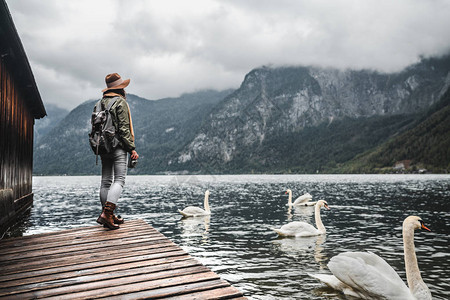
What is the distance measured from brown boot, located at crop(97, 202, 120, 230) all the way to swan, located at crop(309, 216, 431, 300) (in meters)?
5.15

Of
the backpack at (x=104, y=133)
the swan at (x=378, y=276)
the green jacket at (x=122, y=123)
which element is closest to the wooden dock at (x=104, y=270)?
the backpack at (x=104, y=133)

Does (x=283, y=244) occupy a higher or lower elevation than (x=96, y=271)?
lower

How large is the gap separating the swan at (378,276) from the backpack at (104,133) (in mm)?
5738

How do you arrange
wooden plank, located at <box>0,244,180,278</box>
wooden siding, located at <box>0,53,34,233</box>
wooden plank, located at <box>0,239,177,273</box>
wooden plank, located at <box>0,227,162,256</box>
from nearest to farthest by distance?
wooden plank, located at <box>0,244,180,278</box>
wooden plank, located at <box>0,239,177,273</box>
wooden plank, located at <box>0,227,162,256</box>
wooden siding, located at <box>0,53,34,233</box>

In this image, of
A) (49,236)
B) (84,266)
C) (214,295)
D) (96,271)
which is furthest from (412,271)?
(49,236)

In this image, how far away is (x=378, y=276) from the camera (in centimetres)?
735

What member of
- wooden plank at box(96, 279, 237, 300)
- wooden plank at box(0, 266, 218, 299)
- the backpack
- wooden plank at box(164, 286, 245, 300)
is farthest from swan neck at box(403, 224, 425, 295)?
the backpack

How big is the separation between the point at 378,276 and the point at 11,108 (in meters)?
15.5

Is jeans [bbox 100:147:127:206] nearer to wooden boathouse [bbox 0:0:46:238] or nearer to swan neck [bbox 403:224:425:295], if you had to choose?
wooden boathouse [bbox 0:0:46:238]

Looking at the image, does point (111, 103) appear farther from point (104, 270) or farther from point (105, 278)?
point (105, 278)

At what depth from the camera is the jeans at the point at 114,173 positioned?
284 inches

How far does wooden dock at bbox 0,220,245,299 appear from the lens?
375cm

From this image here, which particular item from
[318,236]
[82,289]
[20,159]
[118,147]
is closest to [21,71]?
[20,159]

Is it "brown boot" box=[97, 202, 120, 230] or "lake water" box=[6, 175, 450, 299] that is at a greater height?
"brown boot" box=[97, 202, 120, 230]
